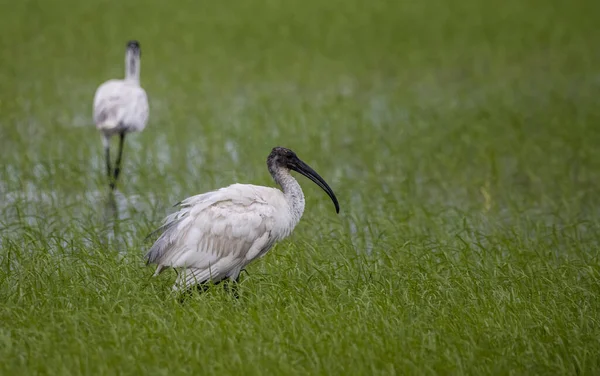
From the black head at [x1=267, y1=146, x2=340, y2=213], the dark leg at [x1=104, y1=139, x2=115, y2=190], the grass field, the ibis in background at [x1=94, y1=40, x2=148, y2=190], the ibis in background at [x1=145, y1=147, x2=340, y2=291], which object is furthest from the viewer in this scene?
the ibis in background at [x1=94, y1=40, x2=148, y2=190]

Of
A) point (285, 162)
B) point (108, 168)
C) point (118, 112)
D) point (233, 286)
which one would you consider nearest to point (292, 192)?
point (285, 162)

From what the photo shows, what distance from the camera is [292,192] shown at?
233 inches

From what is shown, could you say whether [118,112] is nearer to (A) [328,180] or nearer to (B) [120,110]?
(B) [120,110]

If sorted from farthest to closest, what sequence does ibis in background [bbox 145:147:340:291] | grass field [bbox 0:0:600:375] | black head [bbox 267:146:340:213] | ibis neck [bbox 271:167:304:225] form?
black head [bbox 267:146:340:213] → ibis neck [bbox 271:167:304:225] → ibis in background [bbox 145:147:340:291] → grass field [bbox 0:0:600:375]

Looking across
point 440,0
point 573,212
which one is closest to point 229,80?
point 573,212

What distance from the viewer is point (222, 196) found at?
5.62 m

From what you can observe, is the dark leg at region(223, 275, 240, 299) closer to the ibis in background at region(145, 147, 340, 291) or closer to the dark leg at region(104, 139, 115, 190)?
the ibis in background at region(145, 147, 340, 291)

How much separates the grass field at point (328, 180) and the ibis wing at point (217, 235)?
185mm

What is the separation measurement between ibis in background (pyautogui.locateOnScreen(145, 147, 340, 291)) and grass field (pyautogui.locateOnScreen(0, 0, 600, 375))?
0.18 metres

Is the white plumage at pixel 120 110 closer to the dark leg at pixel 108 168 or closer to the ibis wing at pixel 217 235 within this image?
the dark leg at pixel 108 168

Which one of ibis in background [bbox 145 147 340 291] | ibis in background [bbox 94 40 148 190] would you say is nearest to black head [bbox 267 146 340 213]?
ibis in background [bbox 145 147 340 291]

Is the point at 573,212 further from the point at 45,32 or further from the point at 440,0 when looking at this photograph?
the point at 440,0

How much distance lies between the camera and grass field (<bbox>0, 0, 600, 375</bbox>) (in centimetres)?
485

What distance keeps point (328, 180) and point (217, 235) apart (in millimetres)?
3947
